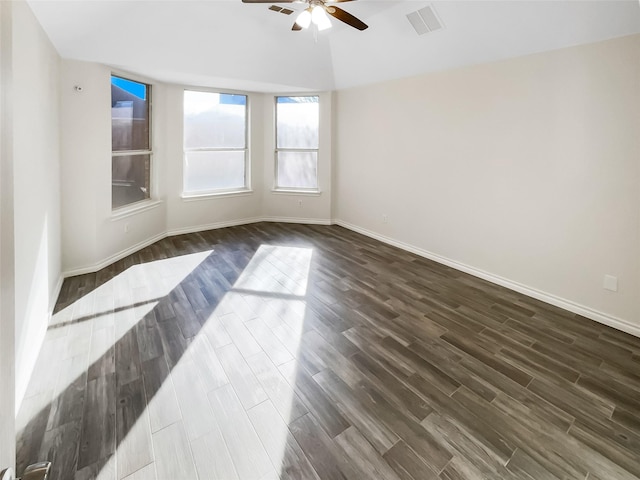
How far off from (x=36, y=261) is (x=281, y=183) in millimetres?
4539

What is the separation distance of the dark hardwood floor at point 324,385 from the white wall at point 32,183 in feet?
0.76

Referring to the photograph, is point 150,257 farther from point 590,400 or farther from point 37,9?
point 590,400

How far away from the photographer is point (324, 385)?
2.22 metres

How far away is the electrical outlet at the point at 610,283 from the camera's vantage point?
3.06 meters

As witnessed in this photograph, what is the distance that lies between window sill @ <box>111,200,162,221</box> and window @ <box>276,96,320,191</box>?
232 centimetres

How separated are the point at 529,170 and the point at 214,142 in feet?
15.6

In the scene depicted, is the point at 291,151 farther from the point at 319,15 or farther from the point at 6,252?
the point at 6,252

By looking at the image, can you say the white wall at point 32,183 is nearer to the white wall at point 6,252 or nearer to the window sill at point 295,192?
the white wall at point 6,252

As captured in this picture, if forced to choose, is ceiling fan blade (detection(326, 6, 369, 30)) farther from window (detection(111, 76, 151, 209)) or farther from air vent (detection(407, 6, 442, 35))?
window (detection(111, 76, 151, 209))

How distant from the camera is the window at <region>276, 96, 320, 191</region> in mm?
6410

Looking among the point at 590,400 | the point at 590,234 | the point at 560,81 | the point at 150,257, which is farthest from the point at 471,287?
the point at 150,257

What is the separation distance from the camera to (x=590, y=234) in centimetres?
318

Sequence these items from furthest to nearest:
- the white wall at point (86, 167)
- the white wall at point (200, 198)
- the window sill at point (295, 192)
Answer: the window sill at point (295, 192), the white wall at point (200, 198), the white wall at point (86, 167)

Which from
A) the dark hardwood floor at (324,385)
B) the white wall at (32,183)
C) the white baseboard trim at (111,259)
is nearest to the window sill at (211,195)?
the white baseboard trim at (111,259)
